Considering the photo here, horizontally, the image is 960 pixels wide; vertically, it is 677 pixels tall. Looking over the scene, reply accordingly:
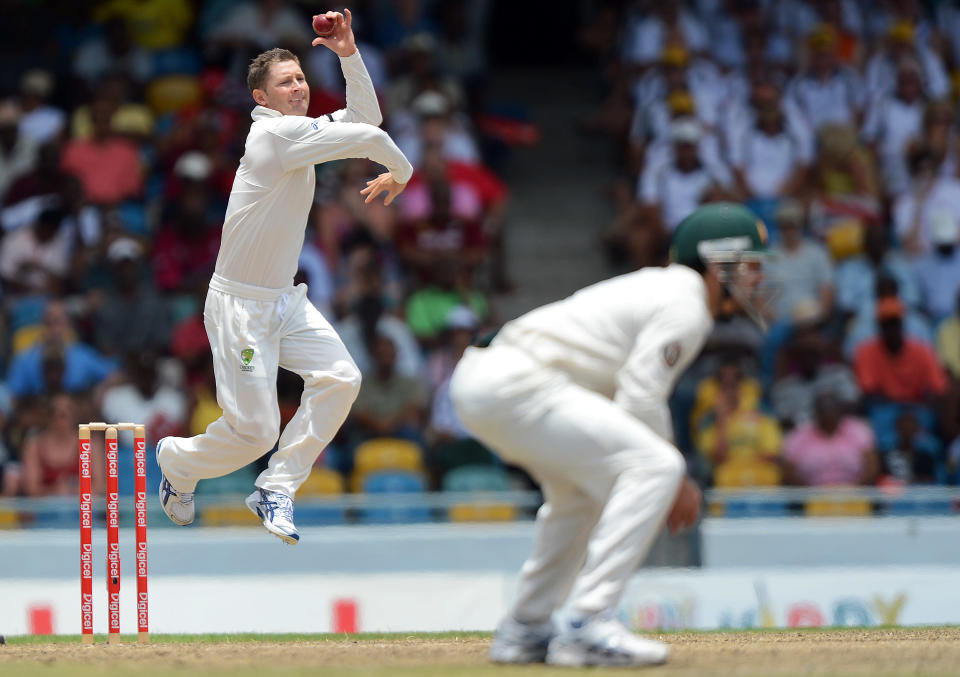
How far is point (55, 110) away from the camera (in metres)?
13.9

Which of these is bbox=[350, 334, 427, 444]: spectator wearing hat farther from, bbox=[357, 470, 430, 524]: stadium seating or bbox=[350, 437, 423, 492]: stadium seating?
bbox=[357, 470, 430, 524]: stadium seating

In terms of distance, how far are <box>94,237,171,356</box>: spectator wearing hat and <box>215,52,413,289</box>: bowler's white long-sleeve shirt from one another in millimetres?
5129

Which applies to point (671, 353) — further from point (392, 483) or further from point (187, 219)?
point (187, 219)

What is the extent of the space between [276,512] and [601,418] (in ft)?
6.94

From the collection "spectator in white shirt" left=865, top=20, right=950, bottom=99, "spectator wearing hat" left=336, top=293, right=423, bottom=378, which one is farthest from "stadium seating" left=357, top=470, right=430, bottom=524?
"spectator in white shirt" left=865, top=20, right=950, bottom=99

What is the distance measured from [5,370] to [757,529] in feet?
18.6

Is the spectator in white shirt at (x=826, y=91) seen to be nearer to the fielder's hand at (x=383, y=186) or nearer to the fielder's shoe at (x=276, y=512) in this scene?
the fielder's hand at (x=383, y=186)

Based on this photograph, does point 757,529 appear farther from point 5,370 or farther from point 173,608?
point 5,370

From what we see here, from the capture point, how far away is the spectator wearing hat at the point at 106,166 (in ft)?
43.7

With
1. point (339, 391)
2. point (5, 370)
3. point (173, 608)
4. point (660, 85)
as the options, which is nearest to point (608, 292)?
point (339, 391)

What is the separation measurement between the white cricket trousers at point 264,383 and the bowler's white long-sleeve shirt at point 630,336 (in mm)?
1563

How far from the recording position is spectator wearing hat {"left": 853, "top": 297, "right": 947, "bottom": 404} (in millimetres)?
12344

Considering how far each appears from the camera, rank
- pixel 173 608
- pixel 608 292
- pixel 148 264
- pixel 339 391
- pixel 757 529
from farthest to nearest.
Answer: pixel 148 264
pixel 757 529
pixel 173 608
pixel 339 391
pixel 608 292

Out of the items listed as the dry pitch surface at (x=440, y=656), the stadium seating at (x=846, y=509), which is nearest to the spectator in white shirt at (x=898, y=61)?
the stadium seating at (x=846, y=509)
